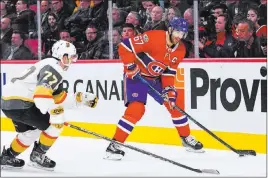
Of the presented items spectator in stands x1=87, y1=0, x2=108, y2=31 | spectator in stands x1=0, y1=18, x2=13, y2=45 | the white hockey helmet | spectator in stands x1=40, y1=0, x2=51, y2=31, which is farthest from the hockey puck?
spectator in stands x1=0, y1=18, x2=13, y2=45

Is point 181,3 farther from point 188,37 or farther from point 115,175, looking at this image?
point 115,175

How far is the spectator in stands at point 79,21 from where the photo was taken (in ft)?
19.8

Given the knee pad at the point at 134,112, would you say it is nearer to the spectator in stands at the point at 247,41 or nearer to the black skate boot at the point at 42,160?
the black skate boot at the point at 42,160

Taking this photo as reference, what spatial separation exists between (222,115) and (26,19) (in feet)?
8.09

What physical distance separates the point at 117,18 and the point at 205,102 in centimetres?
124

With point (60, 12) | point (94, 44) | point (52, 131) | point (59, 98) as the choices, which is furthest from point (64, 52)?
point (60, 12)

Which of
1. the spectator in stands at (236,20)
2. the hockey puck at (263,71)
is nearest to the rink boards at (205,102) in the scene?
the hockey puck at (263,71)

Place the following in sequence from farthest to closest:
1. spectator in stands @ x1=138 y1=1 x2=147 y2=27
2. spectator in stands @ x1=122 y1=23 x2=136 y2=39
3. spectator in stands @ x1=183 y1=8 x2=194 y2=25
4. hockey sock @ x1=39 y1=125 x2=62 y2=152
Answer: spectator in stands @ x1=122 y1=23 x2=136 y2=39 → spectator in stands @ x1=138 y1=1 x2=147 y2=27 → spectator in stands @ x1=183 y1=8 x2=194 y2=25 → hockey sock @ x1=39 y1=125 x2=62 y2=152

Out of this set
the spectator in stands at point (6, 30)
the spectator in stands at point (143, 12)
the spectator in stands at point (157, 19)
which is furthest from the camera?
the spectator in stands at point (6, 30)

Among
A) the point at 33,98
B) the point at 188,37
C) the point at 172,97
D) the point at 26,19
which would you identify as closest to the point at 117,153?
the point at 172,97

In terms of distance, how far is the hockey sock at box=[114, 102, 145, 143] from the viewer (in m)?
4.67

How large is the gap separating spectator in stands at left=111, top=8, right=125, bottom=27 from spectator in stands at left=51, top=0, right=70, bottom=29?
0.55 meters

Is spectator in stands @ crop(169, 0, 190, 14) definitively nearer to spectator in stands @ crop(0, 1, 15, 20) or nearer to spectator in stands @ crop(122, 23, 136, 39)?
spectator in stands @ crop(122, 23, 136, 39)

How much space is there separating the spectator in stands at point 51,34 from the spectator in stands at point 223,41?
1777 mm
